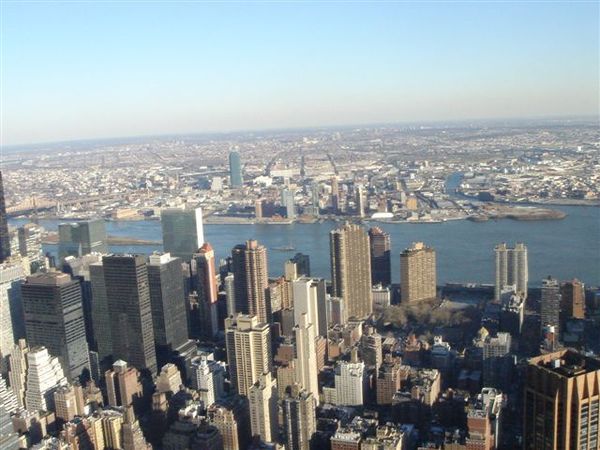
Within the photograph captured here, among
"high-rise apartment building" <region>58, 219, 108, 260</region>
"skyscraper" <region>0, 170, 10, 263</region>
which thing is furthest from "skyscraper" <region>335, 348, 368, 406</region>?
"skyscraper" <region>0, 170, 10, 263</region>

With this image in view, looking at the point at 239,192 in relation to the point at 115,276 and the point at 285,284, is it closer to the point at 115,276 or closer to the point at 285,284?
the point at 285,284

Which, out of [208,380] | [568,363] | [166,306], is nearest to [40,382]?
[208,380]

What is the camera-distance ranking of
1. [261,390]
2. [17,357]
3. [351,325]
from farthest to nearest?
[351,325] < [17,357] < [261,390]

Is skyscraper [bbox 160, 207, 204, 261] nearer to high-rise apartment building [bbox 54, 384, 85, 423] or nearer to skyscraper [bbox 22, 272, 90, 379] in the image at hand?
skyscraper [bbox 22, 272, 90, 379]

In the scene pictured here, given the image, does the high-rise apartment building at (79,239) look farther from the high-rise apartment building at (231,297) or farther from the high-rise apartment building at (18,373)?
the high-rise apartment building at (18,373)

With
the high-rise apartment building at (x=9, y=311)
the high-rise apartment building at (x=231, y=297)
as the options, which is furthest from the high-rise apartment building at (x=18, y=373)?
the high-rise apartment building at (x=231, y=297)

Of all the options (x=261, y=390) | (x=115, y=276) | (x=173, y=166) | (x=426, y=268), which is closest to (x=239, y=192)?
(x=173, y=166)
